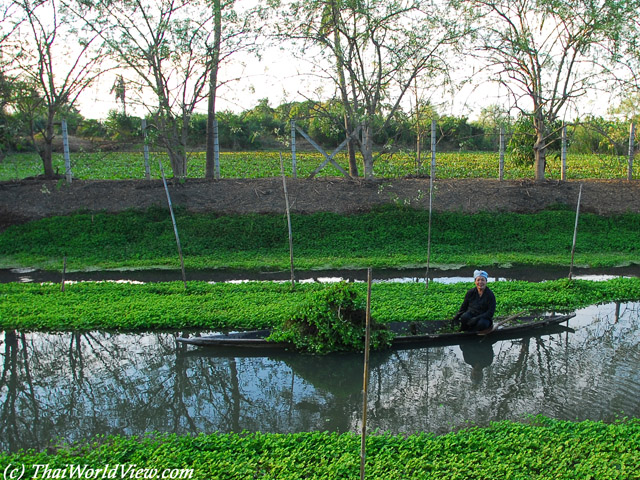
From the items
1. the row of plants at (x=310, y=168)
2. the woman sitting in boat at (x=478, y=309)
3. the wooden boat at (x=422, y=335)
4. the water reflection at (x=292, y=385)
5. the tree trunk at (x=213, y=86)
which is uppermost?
the tree trunk at (x=213, y=86)

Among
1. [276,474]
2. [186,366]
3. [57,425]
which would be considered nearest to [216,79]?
[186,366]

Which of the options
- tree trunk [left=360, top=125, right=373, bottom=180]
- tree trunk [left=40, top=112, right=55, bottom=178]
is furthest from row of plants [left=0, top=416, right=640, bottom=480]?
tree trunk [left=40, top=112, right=55, bottom=178]

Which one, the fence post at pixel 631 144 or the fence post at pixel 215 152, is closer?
the fence post at pixel 215 152

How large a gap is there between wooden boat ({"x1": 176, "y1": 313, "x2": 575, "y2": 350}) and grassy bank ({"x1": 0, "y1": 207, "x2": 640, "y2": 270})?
14.6ft

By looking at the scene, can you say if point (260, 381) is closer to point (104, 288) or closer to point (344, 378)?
point (344, 378)

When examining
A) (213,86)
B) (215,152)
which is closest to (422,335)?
(215,152)

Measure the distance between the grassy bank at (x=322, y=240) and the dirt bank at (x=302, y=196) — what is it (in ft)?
1.70

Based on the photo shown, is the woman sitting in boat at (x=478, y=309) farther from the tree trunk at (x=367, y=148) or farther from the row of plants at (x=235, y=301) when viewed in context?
the tree trunk at (x=367, y=148)

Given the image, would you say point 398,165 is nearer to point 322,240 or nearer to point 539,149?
point 322,240

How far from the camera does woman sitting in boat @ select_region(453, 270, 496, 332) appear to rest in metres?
8.52

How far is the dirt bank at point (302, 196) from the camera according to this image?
54.1 ft

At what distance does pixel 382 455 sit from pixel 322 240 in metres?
10.0

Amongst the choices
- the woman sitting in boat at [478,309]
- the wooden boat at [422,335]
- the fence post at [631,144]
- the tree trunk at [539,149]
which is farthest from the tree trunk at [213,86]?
the fence post at [631,144]

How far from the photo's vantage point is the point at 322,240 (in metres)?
15.2
